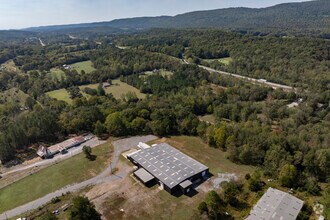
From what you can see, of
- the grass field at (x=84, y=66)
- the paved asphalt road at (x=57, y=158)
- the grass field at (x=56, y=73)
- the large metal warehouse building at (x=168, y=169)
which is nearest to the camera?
the large metal warehouse building at (x=168, y=169)

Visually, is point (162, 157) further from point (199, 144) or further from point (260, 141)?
point (260, 141)

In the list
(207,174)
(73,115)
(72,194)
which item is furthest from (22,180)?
(207,174)

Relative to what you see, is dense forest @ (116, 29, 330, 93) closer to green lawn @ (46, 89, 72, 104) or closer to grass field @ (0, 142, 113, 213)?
green lawn @ (46, 89, 72, 104)

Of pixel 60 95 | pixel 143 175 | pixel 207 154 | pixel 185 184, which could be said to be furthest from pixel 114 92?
pixel 185 184

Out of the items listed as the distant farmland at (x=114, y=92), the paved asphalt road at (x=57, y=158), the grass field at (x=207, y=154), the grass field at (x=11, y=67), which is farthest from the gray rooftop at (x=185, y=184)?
the grass field at (x=11, y=67)

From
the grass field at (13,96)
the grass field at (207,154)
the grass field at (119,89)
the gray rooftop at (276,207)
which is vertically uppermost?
the gray rooftop at (276,207)

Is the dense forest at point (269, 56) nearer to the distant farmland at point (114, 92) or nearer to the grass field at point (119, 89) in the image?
the grass field at point (119, 89)
